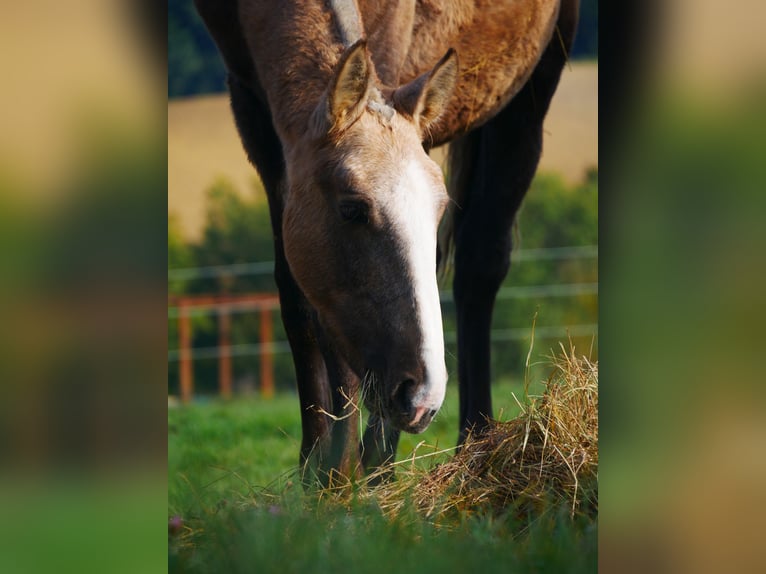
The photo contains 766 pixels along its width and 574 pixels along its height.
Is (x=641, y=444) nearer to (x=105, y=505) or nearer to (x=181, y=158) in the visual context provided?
(x=105, y=505)

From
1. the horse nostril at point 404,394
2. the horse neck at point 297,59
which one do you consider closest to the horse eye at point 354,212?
the horse neck at point 297,59

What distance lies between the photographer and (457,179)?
383 centimetres

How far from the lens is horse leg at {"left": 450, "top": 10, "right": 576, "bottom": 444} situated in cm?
360

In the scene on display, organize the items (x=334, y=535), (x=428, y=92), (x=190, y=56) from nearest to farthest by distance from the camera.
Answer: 1. (x=334, y=535)
2. (x=428, y=92)
3. (x=190, y=56)

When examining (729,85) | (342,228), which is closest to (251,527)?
(342,228)

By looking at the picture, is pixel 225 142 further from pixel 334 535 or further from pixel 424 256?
pixel 334 535

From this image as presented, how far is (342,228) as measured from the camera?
233cm

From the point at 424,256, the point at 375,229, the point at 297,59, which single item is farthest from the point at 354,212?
the point at 297,59

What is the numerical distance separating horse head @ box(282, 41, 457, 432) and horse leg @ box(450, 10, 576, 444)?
4.11ft

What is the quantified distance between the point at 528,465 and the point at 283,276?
995 millimetres

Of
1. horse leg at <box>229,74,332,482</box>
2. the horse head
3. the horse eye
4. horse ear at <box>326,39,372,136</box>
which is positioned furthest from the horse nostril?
horse leg at <box>229,74,332,482</box>

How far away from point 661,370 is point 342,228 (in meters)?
0.93

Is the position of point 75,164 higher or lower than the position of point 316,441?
higher

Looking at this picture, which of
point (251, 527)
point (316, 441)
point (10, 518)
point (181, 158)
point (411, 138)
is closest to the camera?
point (10, 518)
